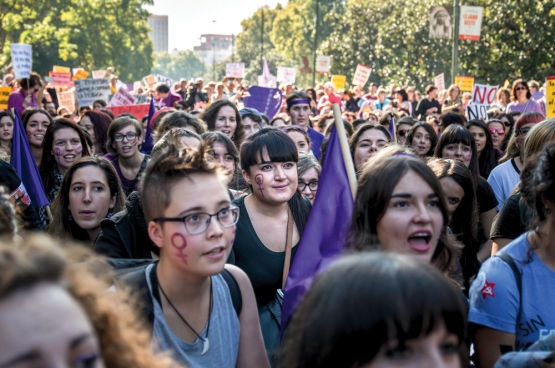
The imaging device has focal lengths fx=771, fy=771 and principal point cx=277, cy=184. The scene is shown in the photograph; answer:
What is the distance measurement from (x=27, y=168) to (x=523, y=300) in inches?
206

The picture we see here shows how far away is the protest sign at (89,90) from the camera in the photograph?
14164mm

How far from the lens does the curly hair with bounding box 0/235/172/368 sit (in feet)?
5.00

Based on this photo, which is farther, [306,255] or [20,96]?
[20,96]

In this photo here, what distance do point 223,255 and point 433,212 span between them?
99 centimetres

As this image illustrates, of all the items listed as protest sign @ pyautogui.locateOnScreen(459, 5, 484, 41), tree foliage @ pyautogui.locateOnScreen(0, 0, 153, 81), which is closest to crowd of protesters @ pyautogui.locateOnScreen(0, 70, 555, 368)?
protest sign @ pyautogui.locateOnScreen(459, 5, 484, 41)

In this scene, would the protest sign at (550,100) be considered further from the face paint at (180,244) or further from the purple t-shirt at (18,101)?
the purple t-shirt at (18,101)

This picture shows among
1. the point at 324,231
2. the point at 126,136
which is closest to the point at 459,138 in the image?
the point at 126,136

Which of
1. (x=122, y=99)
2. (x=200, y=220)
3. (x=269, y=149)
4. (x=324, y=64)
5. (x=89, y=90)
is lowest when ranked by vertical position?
(x=200, y=220)

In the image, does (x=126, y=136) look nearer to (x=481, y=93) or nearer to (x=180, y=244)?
(x=180, y=244)

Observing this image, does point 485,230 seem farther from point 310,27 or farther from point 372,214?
point 310,27

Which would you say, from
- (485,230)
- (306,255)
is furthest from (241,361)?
(485,230)

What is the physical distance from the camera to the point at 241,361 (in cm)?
322

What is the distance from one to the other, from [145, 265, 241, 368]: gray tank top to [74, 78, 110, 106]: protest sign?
11.6m

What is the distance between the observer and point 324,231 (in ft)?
12.5
